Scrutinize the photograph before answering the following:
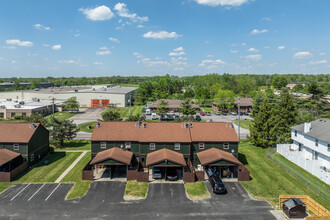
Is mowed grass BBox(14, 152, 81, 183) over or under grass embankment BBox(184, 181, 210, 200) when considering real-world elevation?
over

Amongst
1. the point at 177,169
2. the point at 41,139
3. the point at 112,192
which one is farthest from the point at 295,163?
the point at 41,139

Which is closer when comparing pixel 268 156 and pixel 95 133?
pixel 95 133

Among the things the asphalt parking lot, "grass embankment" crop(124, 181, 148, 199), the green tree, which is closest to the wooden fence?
the asphalt parking lot

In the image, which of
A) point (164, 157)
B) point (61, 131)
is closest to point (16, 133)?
point (61, 131)

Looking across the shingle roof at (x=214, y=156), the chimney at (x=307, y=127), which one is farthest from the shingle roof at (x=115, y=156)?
the chimney at (x=307, y=127)

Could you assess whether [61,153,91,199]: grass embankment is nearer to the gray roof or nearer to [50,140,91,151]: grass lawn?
[50,140,91,151]: grass lawn

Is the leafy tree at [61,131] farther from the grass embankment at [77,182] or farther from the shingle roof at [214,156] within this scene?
the shingle roof at [214,156]

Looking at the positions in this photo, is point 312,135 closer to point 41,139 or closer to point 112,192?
point 112,192

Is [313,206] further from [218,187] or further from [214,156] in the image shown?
[214,156]
